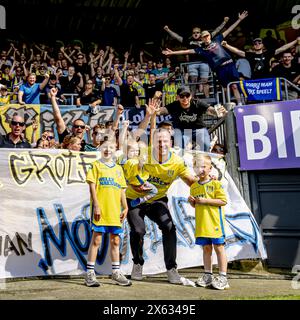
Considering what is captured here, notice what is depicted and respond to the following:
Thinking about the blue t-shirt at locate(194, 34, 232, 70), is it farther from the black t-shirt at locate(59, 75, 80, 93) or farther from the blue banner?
the black t-shirt at locate(59, 75, 80, 93)

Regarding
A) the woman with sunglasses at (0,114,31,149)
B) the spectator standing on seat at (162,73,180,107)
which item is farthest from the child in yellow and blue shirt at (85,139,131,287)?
the spectator standing on seat at (162,73,180,107)

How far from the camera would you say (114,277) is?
534cm

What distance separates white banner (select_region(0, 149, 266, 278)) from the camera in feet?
19.7

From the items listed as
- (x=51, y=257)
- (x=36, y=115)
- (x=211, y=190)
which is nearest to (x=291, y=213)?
(x=211, y=190)

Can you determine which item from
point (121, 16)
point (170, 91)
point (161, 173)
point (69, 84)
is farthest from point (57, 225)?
point (121, 16)

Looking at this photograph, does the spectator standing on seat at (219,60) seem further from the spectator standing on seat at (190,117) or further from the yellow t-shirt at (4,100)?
the yellow t-shirt at (4,100)

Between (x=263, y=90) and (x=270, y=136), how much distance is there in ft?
6.74

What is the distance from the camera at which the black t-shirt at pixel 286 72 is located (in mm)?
12312

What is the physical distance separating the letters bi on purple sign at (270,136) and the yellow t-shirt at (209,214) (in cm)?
237

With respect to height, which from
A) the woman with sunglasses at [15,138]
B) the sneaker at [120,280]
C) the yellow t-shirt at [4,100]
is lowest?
the sneaker at [120,280]

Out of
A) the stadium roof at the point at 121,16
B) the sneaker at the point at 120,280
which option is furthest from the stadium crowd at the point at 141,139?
the stadium roof at the point at 121,16

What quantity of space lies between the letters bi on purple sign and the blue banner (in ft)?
5.07

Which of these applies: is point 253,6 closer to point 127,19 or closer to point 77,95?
point 127,19

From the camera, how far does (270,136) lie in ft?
25.9
